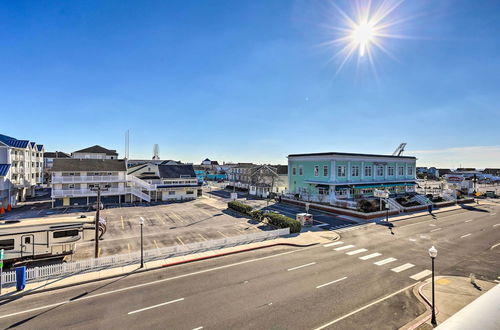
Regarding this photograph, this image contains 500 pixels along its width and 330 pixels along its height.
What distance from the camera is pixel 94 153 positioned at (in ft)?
228

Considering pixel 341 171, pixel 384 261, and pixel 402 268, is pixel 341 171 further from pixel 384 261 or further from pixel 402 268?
pixel 402 268

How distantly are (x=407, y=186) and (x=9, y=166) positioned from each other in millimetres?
77356

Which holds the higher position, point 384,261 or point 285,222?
point 285,222

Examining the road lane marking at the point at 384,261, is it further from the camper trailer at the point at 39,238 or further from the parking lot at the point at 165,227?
the camper trailer at the point at 39,238

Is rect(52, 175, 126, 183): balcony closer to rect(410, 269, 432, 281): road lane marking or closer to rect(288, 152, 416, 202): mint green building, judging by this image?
rect(288, 152, 416, 202): mint green building

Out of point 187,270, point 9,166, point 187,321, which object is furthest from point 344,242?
point 9,166

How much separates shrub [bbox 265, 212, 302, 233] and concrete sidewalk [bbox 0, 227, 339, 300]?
31.7 inches

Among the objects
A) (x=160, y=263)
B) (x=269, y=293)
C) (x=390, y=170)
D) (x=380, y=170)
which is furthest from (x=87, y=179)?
(x=390, y=170)

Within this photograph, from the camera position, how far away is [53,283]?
15469 mm

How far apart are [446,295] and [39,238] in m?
27.3

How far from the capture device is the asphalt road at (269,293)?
38.4 ft

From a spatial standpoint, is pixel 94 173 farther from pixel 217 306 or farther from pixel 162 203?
pixel 217 306

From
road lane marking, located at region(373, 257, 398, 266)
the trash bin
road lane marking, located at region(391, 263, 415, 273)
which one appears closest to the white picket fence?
the trash bin

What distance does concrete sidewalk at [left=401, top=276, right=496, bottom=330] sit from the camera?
38.2 feet
